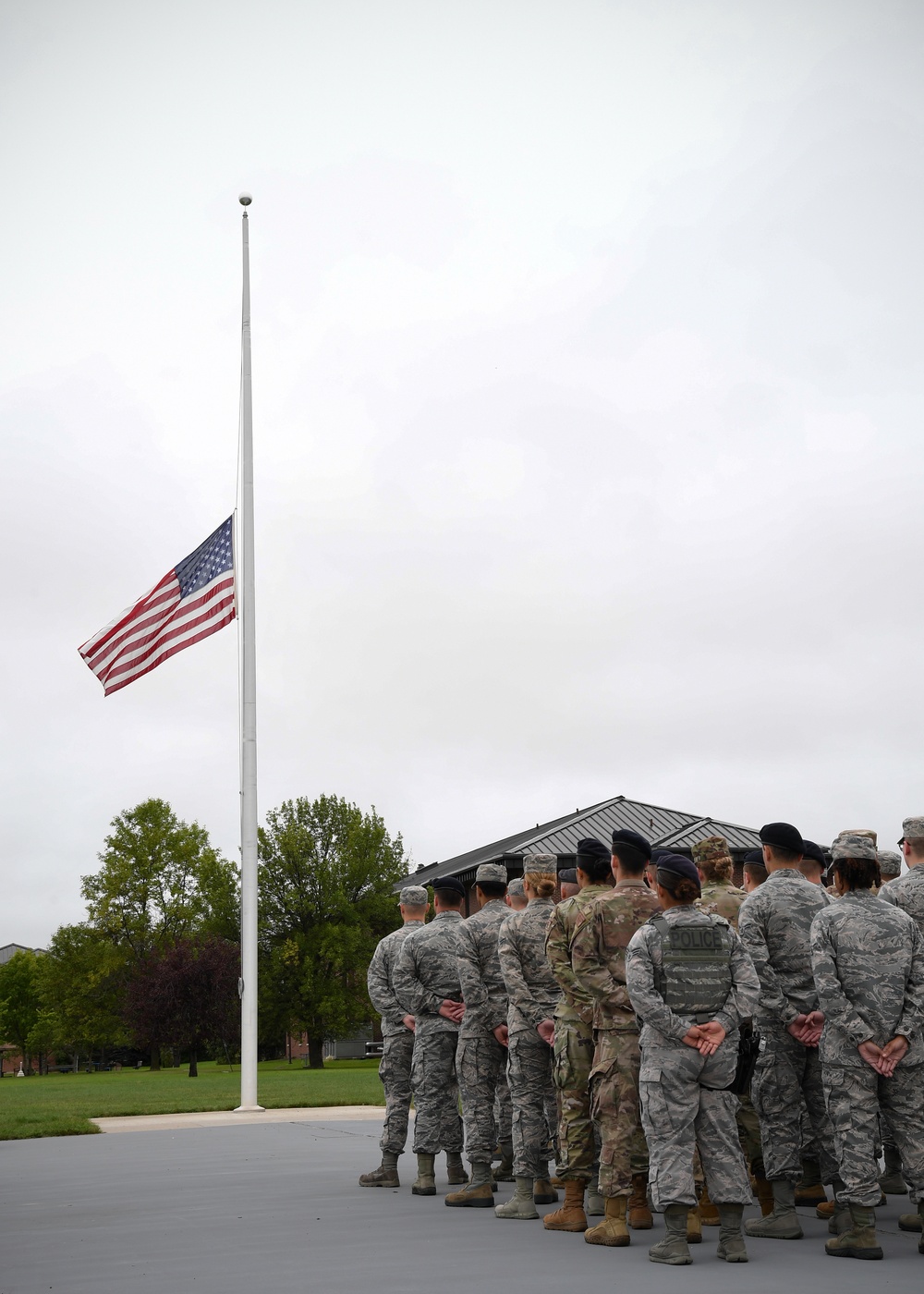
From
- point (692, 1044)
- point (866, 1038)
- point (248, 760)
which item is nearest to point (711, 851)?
Answer: point (866, 1038)

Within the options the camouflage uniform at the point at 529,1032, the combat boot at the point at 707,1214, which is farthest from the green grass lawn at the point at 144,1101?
the combat boot at the point at 707,1214

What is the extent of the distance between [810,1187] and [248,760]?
11.5 meters

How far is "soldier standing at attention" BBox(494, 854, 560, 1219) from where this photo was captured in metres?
7.86

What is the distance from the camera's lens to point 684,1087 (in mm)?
6285

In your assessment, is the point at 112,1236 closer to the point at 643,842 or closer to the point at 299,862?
the point at 643,842

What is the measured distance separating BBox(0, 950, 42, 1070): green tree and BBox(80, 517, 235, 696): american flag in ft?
224

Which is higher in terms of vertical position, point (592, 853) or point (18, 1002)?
point (592, 853)

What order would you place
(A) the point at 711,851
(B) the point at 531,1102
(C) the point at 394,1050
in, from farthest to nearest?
(C) the point at 394,1050 → (A) the point at 711,851 → (B) the point at 531,1102

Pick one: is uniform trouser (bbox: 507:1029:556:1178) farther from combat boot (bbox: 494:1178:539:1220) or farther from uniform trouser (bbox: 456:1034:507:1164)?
uniform trouser (bbox: 456:1034:507:1164)

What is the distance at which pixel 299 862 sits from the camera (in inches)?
2032

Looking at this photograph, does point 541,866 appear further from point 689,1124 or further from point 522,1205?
point 689,1124

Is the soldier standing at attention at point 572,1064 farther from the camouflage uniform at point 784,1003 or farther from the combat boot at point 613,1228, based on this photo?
the camouflage uniform at point 784,1003

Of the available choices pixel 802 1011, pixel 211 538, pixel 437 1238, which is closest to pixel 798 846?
pixel 802 1011

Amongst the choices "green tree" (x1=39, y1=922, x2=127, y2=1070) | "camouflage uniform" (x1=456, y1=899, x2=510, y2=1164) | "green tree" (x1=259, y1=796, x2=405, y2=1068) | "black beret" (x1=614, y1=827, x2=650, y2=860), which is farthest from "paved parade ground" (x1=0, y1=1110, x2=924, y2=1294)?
"green tree" (x1=39, y1=922, x2=127, y2=1070)
